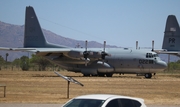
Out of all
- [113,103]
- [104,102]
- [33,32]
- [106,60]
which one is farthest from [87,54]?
[104,102]

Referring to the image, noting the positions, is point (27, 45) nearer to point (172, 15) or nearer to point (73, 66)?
point (73, 66)

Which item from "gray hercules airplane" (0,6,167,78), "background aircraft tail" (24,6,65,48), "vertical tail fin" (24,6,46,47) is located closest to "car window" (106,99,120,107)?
"gray hercules airplane" (0,6,167,78)

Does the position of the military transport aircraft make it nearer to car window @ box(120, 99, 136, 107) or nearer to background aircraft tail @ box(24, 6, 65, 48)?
background aircraft tail @ box(24, 6, 65, 48)

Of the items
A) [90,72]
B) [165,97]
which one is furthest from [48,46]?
[165,97]

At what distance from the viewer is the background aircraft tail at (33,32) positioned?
61.3 m

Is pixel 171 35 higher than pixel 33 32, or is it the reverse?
pixel 171 35

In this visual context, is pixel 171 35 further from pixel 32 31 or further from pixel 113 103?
pixel 113 103

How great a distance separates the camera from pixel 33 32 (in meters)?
61.7

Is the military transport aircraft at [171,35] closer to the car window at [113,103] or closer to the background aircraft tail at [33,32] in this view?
the background aircraft tail at [33,32]

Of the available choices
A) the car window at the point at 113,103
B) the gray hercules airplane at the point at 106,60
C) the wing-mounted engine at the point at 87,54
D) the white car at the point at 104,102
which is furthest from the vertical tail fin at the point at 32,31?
the car window at the point at 113,103

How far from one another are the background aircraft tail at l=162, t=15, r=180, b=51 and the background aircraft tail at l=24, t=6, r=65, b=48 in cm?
1917

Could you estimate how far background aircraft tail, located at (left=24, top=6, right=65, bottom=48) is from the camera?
201ft

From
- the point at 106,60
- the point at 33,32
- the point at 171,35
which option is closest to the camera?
the point at 106,60

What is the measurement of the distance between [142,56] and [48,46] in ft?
48.3
